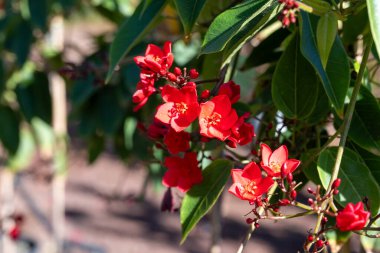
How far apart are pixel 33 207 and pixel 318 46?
2665 mm

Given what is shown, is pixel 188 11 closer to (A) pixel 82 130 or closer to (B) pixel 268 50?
(B) pixel 268 50

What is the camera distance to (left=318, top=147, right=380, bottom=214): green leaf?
0.65m

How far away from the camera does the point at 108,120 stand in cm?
169

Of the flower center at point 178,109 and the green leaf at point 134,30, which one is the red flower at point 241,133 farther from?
the green leaf at point 134,30

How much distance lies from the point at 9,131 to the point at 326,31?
1450mm

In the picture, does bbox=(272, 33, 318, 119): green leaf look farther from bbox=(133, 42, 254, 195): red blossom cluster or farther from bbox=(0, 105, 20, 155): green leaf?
bbox=(0, 105, 20, 155): green leaf

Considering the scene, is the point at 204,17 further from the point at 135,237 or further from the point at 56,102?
the point at 135,237

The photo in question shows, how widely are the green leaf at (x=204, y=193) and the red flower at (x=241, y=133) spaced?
0.27ft

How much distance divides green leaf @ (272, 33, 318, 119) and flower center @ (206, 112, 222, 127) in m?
0.12

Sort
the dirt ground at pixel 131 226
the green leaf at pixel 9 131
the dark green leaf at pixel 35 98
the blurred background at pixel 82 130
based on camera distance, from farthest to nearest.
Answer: the dirt ground at pixel 131 226 → the green leaf at pixel 9 131 → the dark green leaf at pixel 35 98 → the blurred background at pixel 82 130

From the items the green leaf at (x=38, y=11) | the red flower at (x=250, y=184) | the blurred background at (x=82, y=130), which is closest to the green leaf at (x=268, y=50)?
the blurred background at (x=82, y=130)

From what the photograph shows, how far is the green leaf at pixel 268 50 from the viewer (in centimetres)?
87

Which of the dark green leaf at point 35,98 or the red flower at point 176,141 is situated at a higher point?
the dark green leaf at point 35,98

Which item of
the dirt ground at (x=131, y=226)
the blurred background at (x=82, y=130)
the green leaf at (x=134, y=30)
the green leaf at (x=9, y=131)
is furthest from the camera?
the dirt ground at (x=131, y=226)
